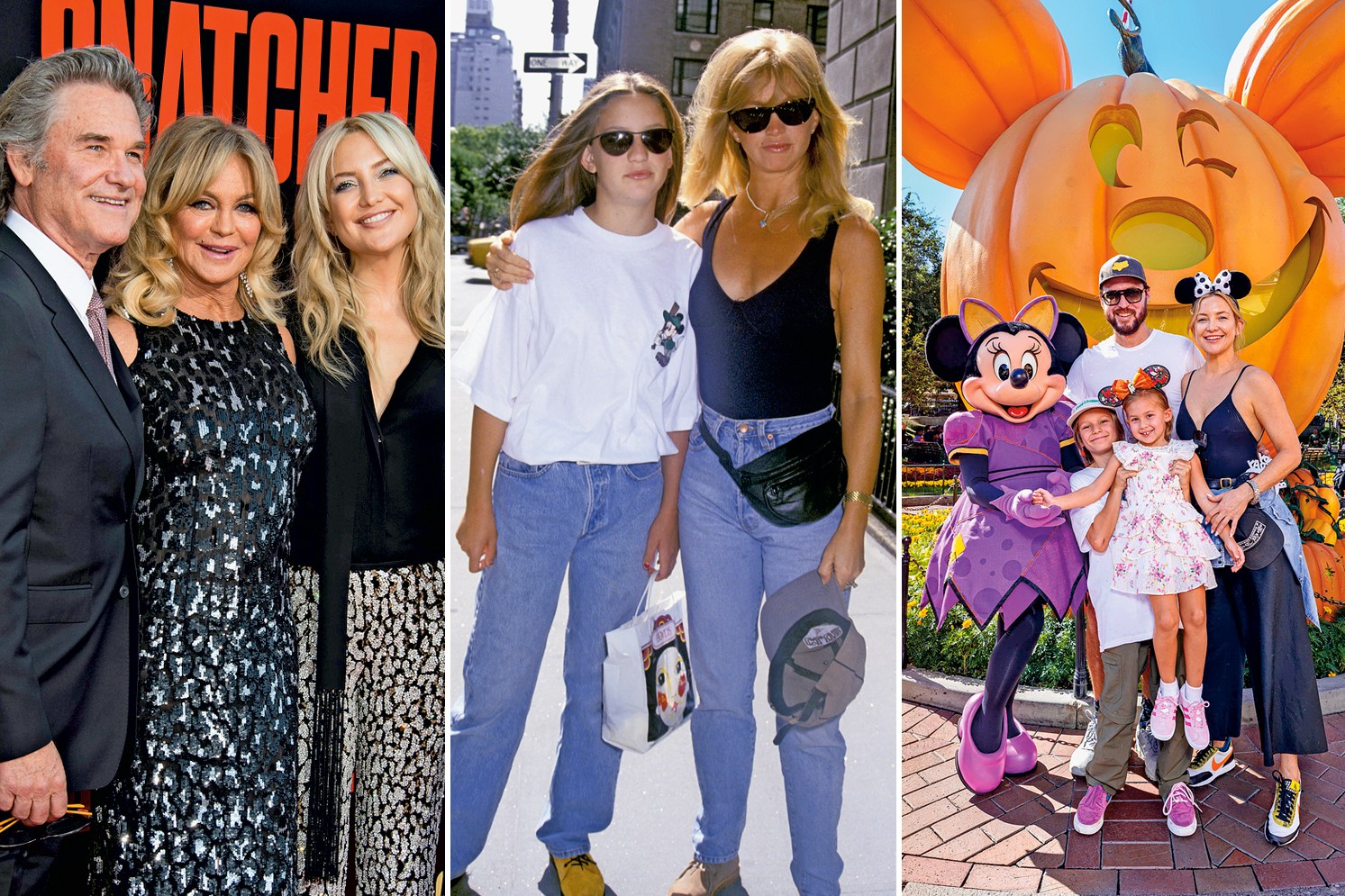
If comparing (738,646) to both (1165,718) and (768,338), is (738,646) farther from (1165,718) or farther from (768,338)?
(1165,718)

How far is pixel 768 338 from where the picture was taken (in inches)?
115

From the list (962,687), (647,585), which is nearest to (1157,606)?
(962,687)

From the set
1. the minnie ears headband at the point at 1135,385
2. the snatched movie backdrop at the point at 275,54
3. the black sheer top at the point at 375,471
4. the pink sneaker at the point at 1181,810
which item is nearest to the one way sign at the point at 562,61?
the snatched movie backdrop at the point at 275,54

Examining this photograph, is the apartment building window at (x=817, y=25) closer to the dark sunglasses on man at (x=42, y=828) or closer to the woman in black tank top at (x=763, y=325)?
the woman in black tank top at (x=763, y=325)

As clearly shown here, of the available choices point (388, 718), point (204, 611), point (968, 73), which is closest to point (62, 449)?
point (204, 611)

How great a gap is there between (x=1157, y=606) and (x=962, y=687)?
3.12 feet

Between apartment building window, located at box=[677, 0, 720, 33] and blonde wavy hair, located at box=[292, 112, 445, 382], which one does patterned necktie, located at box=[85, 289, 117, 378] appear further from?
apartment building window, located at box=[677, 0, 720, 33]

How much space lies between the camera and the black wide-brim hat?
3.49 meters

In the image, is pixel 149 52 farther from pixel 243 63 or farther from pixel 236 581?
pixel 236 581

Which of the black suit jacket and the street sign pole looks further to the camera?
the street sign pole

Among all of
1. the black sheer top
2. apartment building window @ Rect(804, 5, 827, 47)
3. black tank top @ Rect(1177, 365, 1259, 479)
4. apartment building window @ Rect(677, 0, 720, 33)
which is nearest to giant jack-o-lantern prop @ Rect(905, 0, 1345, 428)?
black tank top @ Rect(1177, 365, 1259, 479)

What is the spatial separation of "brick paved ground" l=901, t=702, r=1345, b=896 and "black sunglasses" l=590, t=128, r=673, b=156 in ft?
7.97

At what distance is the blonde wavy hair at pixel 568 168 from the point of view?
2871 mm

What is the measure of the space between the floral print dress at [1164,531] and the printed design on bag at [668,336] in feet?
4.90
